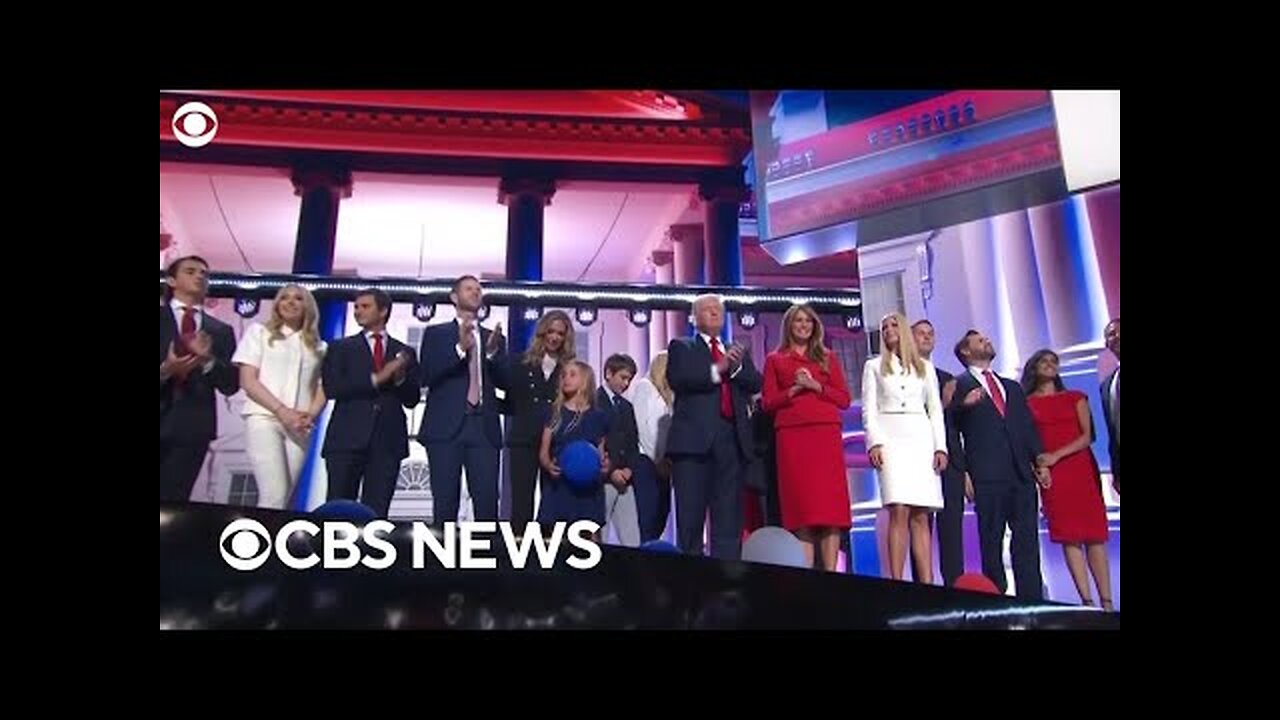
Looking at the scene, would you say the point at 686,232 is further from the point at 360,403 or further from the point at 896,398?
the point at 360,403

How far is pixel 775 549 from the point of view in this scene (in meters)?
4.68

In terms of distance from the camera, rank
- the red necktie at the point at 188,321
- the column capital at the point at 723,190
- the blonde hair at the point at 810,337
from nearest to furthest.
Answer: the red necktie at the point at 188,321 < the blonde hair at the point at 810,337 < the column capital at the point at 723,190

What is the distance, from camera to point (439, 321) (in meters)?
4.84

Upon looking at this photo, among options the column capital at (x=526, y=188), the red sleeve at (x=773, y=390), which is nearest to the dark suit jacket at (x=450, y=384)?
the column capital at (x=526, y=188)

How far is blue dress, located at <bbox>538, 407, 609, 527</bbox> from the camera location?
467cm

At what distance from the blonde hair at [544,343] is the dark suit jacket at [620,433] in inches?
7.2

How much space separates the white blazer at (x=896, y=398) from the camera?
486 centimetres

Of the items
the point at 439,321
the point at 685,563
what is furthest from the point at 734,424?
the point at 439,321

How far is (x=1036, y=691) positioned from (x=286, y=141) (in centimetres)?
351

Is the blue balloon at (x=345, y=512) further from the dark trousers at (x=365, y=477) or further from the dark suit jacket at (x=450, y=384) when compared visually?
the dark suit jacket at (x=450, y=384)

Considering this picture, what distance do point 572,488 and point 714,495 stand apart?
0.55 meters

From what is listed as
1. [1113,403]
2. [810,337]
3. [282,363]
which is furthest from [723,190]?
[282,363]

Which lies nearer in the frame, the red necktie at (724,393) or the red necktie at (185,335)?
the red necktie at (185,335)

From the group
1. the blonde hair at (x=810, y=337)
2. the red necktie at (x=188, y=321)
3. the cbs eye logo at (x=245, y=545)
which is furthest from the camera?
the blonde hair at (x=810, y=337)
